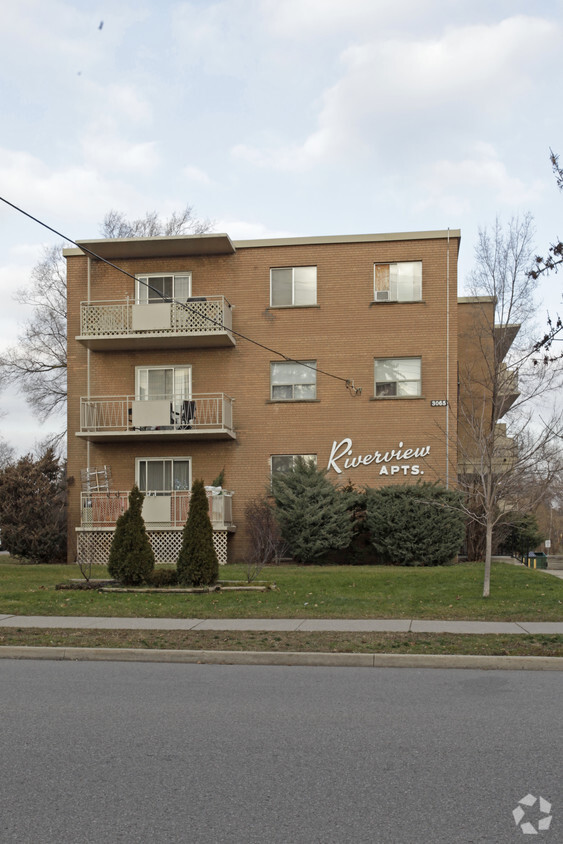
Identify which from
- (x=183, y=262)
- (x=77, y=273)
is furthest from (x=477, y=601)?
(x=77, y=273)

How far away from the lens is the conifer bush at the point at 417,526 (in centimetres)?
2348

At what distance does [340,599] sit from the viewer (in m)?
14.8

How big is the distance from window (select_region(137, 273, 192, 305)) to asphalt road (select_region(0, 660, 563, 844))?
64.9 feet

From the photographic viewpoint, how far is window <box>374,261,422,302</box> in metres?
26.8

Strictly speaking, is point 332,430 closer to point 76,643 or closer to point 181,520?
point 181,520

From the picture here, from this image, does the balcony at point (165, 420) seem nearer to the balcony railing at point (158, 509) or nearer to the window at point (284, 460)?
the window at point (284, 460)

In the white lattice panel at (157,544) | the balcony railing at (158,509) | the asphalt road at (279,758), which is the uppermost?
the balcony railing at (158,509)

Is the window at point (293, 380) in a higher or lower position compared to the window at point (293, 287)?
lower

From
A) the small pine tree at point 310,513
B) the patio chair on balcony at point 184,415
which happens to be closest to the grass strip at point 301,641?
the small pine tree at point 310,513

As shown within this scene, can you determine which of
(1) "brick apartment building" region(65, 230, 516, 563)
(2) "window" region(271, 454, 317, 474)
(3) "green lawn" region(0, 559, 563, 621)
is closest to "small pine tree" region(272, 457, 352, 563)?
(2) "window" region(271, 454, 317, 474)

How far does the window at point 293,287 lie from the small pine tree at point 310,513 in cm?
565

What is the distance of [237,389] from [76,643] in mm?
17106

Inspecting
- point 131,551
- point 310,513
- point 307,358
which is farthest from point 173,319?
point 131,551

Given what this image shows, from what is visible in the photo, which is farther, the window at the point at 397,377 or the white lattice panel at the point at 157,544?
the window at the point at 397,377
